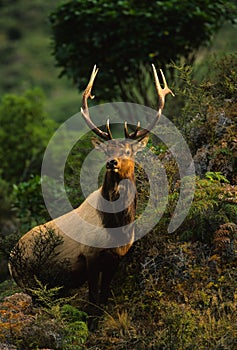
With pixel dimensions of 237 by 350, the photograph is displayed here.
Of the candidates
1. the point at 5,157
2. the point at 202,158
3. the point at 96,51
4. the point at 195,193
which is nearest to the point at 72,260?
the point at 195,193

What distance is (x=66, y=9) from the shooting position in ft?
46.2

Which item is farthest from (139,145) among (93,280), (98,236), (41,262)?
(41,262)

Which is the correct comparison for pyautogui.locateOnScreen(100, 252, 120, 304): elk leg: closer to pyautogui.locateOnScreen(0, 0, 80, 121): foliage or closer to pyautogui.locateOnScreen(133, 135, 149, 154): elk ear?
pyautogui.locateOnScreen(133, 135, 149, 154): elk ear

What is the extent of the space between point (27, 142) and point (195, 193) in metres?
11.2

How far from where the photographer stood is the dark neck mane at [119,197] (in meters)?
8.12

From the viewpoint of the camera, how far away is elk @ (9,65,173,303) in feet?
26.7

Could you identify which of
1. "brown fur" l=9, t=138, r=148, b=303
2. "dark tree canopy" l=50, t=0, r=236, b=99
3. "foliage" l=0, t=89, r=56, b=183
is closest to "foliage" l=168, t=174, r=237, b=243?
"brown fur" l=9, t=138, r=148, b=303

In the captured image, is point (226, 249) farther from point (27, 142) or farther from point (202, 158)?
point (27, 142)

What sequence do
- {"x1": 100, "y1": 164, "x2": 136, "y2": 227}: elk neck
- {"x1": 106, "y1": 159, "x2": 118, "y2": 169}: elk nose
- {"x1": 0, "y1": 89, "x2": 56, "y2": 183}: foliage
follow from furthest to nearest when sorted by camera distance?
{"x1": 0, "y1": 89, "x2": 56, "y2": 183}: foliage → {"x1": 100, "y1": 164, "x2": 136, "y2": 227}: elk neck → {"x1": 106, "y1": 159, "x2": 118, "y2": 169}: elk nose

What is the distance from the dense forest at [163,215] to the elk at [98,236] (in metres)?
0.18

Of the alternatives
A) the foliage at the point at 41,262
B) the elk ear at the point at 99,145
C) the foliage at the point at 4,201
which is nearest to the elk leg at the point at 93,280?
the foliage at the point at 41,262

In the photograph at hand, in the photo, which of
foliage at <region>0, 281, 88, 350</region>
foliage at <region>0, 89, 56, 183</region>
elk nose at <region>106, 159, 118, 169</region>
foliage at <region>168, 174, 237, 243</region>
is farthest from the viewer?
foliage at <region>0, 89, 56, 183</region>

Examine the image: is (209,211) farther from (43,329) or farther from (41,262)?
(43,329)

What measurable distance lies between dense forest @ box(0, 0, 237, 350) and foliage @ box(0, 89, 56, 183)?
1.25 metres
